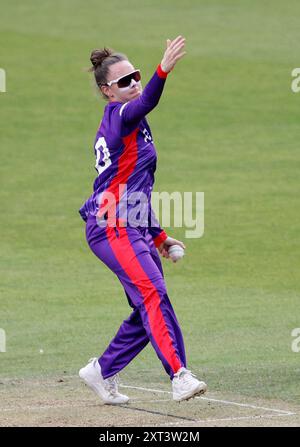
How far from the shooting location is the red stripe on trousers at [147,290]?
26.2ft

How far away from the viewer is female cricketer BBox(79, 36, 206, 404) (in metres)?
7.96

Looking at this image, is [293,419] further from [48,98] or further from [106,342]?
[48,98]

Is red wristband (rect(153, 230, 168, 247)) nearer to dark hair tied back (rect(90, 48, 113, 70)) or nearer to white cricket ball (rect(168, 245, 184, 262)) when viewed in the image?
white cricket ball (rect(168, 245, 184, 262))

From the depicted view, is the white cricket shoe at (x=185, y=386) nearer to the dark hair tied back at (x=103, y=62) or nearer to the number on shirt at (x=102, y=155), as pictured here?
the number on shirt at (x=102, y=155)

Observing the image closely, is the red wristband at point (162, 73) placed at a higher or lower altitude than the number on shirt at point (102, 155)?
higher

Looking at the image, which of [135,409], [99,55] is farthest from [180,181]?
[135,409]

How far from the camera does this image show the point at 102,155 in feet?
27.4

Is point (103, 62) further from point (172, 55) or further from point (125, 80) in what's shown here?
point (172, 55)

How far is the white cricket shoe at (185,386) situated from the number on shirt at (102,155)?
152 centimetres

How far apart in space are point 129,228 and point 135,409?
1272mm

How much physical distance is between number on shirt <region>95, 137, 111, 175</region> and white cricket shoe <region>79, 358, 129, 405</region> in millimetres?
1451

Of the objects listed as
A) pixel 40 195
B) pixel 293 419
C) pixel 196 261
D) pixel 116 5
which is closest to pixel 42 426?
pixel 293 419

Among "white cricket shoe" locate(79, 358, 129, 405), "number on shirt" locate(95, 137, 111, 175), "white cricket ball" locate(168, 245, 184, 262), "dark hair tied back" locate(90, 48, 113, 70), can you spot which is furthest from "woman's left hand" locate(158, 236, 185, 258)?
"dark hair tied back" locate(90, 48, 113, 70)

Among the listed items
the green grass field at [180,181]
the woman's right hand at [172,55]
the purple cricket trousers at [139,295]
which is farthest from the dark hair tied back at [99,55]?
the green grass field at [180,181]
